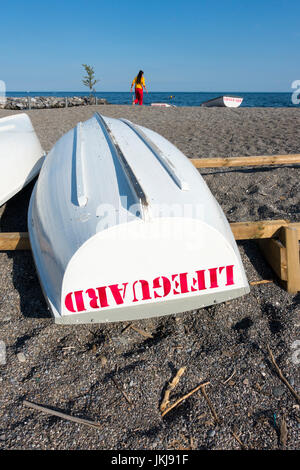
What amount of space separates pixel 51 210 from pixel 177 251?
2.75 feet

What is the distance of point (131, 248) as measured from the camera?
5.90 ft

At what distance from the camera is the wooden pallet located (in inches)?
95.5

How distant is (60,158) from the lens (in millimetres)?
2768

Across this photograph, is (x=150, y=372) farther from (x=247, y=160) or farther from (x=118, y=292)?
(x=247, y=160)

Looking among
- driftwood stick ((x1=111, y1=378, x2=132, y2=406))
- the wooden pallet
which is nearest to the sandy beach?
driftwood stick ((x1=111, y1=378, x2=132, y2=406))

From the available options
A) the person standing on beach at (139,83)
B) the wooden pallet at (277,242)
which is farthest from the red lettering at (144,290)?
the person standing on beach at (139,83)

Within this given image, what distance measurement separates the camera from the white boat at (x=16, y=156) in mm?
3145

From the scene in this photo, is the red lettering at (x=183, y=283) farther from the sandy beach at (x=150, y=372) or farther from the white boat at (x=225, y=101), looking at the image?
the white boat at (x=225, y=101)

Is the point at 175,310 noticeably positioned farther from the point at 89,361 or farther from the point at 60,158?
the point at 60,158

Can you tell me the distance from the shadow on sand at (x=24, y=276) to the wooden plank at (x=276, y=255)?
5.44ft

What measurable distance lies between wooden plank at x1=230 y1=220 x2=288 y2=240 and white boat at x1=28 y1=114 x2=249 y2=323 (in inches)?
15.5

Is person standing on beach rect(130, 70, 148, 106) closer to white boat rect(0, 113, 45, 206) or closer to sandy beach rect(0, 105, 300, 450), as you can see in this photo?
white boat rect(0, 113, 45, 206)

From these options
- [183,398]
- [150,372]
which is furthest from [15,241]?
[183,398]
